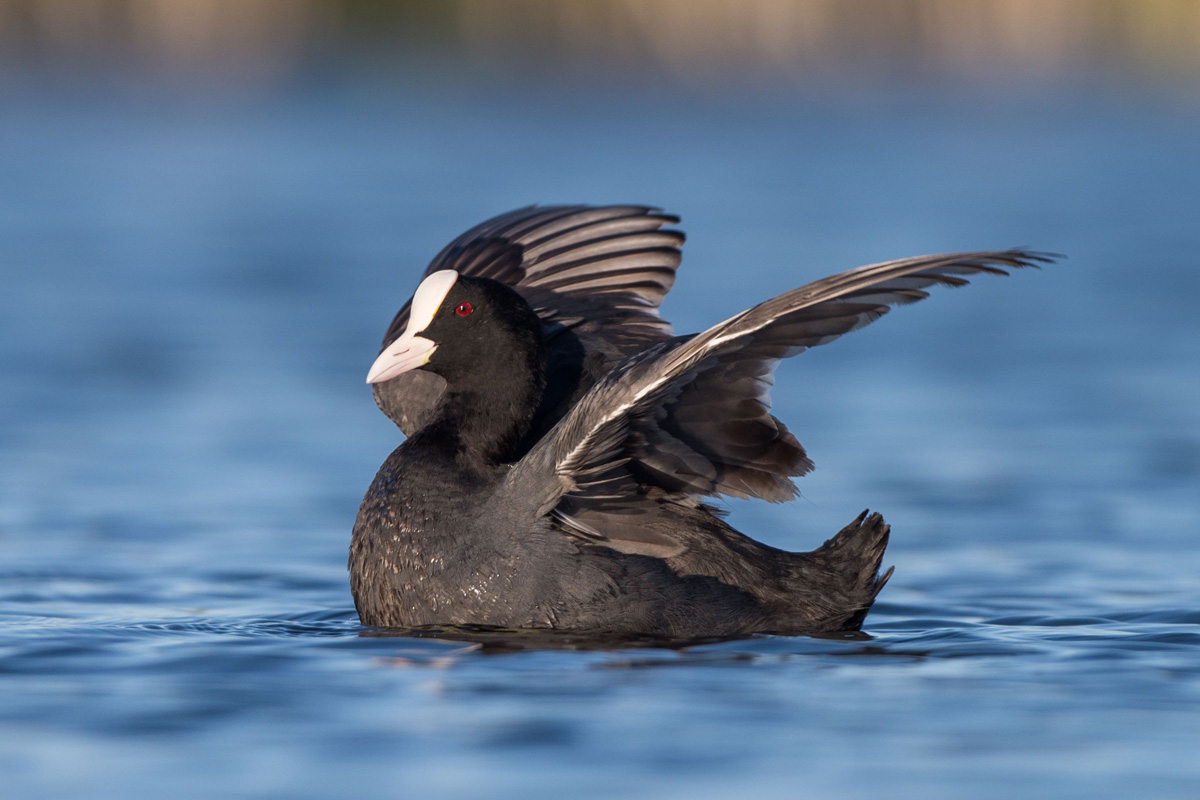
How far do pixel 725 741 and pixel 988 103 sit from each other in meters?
30.8

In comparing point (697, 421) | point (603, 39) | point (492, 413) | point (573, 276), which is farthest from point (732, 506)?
point (603, 39)

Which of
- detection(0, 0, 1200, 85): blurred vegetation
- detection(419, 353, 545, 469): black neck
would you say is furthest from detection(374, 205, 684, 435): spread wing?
detection(0, 0, 1200, 85): blurred vegetation

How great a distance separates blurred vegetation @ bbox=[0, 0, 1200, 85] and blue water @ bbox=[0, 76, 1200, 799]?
Answer: 13.4m

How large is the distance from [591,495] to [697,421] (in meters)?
0.38

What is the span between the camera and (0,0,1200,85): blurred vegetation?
1363 inches

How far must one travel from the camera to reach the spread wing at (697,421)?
15.2 ft

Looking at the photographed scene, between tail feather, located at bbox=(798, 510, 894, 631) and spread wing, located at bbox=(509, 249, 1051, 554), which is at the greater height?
spread wing, located at bbox=(509, 249, 1051, 554)

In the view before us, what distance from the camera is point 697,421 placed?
5.39 m

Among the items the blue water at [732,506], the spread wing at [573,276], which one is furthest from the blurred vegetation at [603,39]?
the spread wing at [573,276]

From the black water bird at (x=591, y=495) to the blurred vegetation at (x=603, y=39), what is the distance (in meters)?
29.0

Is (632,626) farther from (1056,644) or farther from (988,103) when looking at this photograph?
(988,103)

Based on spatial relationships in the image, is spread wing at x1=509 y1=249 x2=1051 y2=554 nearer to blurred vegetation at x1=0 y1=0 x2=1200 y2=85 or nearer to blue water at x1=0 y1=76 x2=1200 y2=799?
blue water at x1=0 y1=76 x2=1200 y2=799

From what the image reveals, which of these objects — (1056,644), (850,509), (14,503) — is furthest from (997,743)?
(14,503)

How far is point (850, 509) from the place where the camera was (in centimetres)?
792
